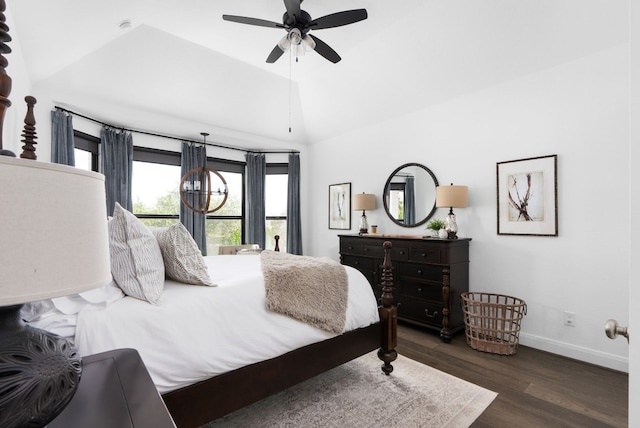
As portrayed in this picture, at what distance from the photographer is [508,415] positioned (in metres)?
1.94

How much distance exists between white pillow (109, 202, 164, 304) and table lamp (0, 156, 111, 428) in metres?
1.03

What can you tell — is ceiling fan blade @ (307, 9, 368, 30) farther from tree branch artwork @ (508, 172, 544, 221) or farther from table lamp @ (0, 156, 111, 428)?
table lamp @ (0, 156, 111, 428)

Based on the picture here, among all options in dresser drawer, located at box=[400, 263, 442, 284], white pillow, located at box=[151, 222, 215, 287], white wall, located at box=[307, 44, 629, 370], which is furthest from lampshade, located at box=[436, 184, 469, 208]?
white pillow, located at box=[151, 222, 215, 287]

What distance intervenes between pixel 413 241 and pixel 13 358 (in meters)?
3.35

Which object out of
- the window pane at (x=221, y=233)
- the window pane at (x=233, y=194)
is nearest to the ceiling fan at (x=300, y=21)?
the window pane at (x=233, y=194)

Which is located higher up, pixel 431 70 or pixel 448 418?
pixel 431 70

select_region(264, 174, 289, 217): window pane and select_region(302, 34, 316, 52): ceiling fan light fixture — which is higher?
select_region(302, 34, 316, 52): ceiling fan light fixture

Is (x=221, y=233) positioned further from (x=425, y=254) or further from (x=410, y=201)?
(x=425, y=254)

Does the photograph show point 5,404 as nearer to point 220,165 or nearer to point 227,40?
point 227,40

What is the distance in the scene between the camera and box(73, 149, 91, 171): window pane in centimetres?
378

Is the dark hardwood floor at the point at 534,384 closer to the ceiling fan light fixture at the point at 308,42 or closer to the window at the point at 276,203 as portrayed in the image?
the ceiling fan light fixture at the point at 308,42

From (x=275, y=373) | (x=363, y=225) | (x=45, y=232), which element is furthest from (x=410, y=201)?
(x=45, y=232)

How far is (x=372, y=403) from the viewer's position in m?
2.04

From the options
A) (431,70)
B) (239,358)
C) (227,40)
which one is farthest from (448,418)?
(227,40)
